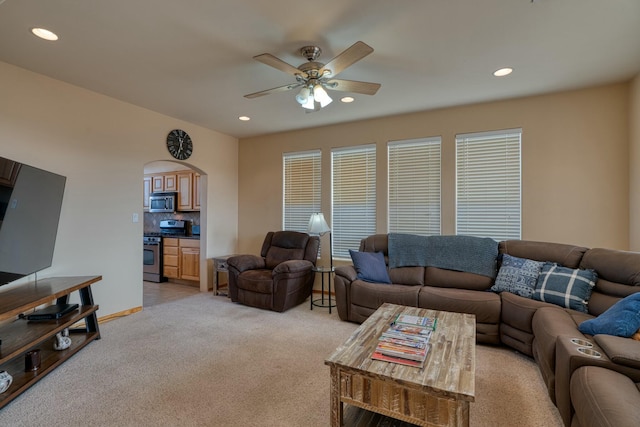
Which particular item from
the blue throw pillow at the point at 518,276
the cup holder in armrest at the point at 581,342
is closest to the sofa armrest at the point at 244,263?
the blue throw pillow at the point at 518,276

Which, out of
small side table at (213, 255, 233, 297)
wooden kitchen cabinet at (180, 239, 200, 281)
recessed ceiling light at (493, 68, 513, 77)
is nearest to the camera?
recessed ceiling light at (493, 68, 513, 77)

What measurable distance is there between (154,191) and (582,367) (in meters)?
6.93

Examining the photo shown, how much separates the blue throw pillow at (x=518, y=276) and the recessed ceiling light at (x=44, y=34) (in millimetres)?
4656

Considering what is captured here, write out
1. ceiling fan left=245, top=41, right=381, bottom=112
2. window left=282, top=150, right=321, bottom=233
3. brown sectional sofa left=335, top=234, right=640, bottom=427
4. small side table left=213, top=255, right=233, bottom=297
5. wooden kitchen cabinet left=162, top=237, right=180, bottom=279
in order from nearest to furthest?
brown sectional sofa left=335, top=234, right=640, bottom=427 < ceiling fan left=245, top=41, right=381, bottom=112 < small side table left=213, top=255, right=233, bottom=297 < window left=282, top=150, right=321, bottom=233 < wooden kitchen cabinet left=162, top=237, right=180, bottom=279

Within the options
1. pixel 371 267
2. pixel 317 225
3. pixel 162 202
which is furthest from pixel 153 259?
pixel 371 267

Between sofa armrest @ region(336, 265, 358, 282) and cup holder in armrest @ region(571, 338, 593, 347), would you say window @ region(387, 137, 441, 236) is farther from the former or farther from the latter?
cup holder in armrest @ region(571, 338, 593, 347)

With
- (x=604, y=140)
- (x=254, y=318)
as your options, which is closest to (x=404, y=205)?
(x=604, y=140)

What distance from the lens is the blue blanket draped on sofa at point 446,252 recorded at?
3.42 m

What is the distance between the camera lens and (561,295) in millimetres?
2654

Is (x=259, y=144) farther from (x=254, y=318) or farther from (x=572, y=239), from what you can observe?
(x=572, y=239)

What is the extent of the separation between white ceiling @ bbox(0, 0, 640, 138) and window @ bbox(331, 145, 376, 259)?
1154 millimetres

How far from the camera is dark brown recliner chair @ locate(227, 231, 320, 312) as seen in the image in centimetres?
400

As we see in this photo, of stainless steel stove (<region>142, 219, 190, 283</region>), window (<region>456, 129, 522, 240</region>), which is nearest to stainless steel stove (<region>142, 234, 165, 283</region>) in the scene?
stainless steel stove (<region>142, 219, 190, 283</region>)

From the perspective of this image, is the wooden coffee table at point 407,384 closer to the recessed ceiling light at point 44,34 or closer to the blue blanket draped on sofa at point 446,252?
the blue blanket draped on sofa at point 446,252
